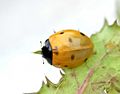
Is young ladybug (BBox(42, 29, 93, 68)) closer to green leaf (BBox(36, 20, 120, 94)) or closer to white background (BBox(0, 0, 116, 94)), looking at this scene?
green leaf (BBox(36, 20, 120, 94))

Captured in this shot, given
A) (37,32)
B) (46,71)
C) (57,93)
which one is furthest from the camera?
(37,32)

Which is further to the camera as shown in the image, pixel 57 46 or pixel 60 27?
pixel 60 27

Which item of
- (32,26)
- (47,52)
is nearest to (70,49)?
(47,52)

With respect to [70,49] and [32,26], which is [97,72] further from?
[32,26]

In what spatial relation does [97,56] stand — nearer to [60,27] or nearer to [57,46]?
[57,46]

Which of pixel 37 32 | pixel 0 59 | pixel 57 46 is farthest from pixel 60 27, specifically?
pixel 57 46

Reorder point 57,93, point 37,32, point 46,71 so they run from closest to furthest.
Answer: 1. point 57,93
2. point 46,71
3. point 37,32

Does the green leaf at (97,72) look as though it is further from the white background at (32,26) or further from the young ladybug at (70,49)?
the white background at (32,26)
